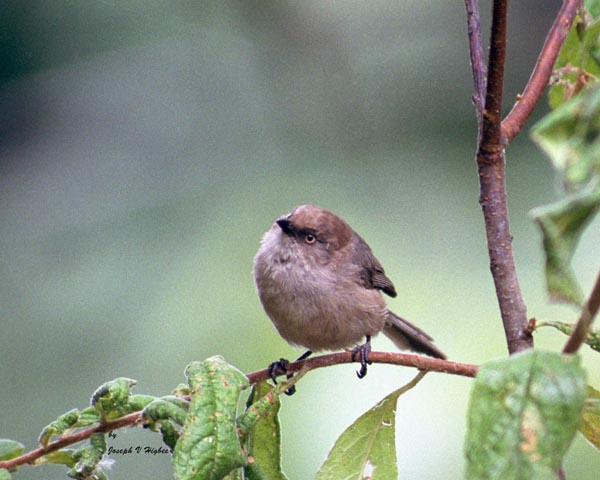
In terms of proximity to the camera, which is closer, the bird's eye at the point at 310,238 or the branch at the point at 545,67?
the branch at the point at 545,67

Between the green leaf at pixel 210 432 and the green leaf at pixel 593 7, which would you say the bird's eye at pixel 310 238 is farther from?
the green leaf at pixel 593 7

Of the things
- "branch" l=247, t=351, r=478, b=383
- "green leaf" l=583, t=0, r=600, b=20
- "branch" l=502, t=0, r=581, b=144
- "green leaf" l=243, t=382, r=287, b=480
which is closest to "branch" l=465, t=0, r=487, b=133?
"branch" l=502, t=0, r=581, b=144

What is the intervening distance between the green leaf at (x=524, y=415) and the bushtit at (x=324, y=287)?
1942 millimetres

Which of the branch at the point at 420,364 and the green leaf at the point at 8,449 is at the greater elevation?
the green leaf at the point at 8,449

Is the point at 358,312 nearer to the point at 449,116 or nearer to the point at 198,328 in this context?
the point at 198,328

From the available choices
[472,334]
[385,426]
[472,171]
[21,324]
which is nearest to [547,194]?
[472,171]

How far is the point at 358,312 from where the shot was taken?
3.25 metres

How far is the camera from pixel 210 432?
124cm

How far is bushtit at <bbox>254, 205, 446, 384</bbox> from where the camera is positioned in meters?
3.09

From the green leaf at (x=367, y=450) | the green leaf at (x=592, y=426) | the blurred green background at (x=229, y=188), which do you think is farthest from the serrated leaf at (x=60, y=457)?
the blurred green background at (x=229, y=188)

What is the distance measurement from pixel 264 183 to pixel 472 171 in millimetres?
992

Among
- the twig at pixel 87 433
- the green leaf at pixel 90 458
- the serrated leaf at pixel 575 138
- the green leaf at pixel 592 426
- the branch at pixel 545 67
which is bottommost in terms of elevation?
the green leaf at pixel 592 426

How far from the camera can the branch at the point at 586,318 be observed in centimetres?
85

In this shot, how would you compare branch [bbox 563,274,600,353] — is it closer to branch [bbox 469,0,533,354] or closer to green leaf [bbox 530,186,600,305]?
green leaf [bbox 530,186,600,305]
